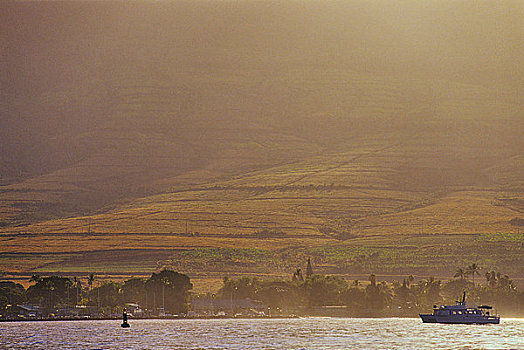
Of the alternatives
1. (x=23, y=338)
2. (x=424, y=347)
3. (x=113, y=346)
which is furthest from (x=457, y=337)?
(x=23, y=338)

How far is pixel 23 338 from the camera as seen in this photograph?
19550 cm

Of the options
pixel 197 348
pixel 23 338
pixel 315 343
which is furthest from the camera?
pixel 23 338

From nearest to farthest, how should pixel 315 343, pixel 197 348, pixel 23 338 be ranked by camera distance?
pixel 197 348 < pixel 315 343 < pixel 23 338

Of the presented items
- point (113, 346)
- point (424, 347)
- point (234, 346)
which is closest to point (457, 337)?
point (424, 347)

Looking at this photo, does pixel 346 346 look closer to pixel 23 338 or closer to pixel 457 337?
pixel 457 337

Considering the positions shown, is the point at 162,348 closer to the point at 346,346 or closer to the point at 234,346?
the point at 234,346

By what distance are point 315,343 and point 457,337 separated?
116 ft

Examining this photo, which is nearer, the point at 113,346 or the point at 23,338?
the point at 113,346

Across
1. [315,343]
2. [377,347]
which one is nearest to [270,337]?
[315,343]

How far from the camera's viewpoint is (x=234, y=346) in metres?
170

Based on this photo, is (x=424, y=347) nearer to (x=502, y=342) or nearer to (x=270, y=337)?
(x=502, y=342)

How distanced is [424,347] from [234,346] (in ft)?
101

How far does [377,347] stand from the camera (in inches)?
6619

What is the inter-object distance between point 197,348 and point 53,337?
154 ft
